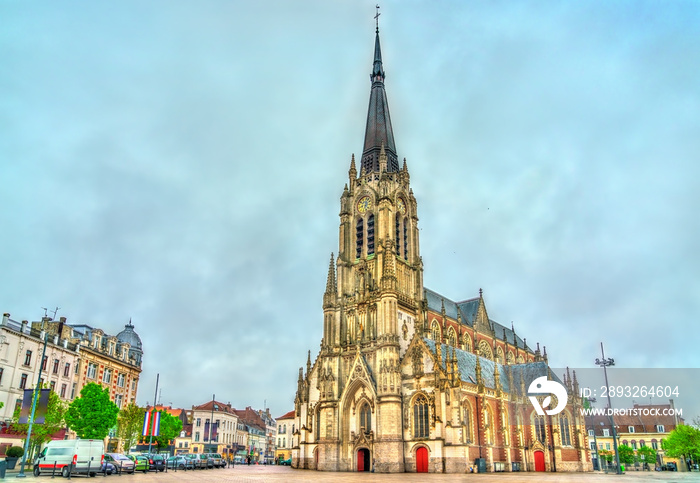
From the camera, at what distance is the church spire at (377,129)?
75.3 m

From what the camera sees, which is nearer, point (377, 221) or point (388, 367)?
point (388, 367)

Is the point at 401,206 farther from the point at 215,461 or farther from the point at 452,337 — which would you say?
the point at 215,461

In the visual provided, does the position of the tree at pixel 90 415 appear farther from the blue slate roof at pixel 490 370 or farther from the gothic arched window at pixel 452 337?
the gothic arched window at pixel 452 337

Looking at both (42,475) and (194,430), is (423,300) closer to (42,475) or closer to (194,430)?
(42,475)

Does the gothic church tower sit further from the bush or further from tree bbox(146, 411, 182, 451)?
Answer: the bush

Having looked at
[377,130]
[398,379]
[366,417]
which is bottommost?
[366,417]

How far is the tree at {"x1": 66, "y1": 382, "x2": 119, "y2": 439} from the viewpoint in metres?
50.4

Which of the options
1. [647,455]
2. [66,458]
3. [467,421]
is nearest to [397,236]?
[467,421]

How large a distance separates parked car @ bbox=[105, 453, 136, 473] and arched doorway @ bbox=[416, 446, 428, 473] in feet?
85.9

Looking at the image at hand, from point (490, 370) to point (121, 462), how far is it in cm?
4135

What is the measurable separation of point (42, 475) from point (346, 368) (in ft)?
112

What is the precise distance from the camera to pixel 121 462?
40969mm

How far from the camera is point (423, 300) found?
67.4m

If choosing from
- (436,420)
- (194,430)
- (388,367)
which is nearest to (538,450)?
(436,420)
